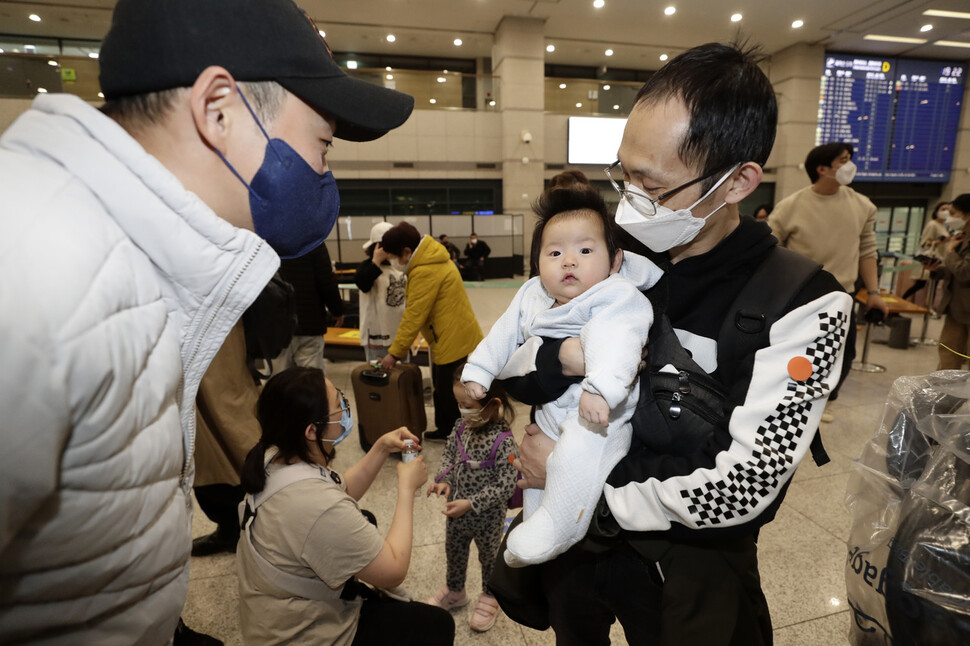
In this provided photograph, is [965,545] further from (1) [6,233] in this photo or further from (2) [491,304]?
(2) [491,304]

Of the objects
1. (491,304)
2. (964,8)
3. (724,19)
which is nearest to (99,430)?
(491,304)

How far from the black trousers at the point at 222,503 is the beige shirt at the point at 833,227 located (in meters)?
4.10

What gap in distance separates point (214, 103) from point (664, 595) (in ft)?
4.34

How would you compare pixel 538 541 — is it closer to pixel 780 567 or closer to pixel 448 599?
pixel 448 599

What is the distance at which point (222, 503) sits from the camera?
2654 millimetres

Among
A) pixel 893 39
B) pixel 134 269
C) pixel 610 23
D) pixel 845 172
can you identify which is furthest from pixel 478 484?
pixel 893 39

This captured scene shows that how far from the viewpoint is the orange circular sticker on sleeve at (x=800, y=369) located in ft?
3.10

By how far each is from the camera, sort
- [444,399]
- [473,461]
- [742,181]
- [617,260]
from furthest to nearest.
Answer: [444,399]
[473,461]
[617,260]
[742,181]

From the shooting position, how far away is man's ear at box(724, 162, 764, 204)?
3.69 feet

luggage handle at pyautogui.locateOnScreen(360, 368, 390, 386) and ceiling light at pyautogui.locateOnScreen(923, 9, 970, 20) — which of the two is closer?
luggage handle at pyautogui.locateOnScreen(360, 368, 390, 386)

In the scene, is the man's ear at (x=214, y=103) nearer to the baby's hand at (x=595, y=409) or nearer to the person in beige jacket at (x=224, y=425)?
the baby's hand at (x=595, y=409)

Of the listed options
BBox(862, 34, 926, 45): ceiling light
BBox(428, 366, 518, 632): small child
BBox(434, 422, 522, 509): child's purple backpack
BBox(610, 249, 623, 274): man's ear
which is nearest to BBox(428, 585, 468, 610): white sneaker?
BBox(428, 366, 518, 632): small child

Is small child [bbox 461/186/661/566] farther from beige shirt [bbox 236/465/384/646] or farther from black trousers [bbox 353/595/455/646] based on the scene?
black trousers [bbox 353/595/455/646]

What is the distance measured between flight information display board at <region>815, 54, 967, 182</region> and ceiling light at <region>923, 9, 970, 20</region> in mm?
2323
